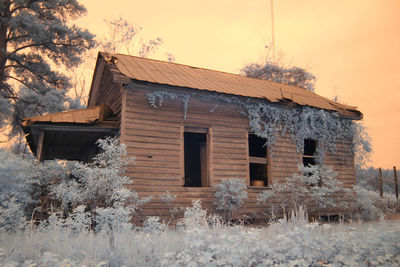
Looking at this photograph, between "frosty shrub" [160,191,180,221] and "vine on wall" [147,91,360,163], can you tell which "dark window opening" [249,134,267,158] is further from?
"frosty shrub" [160,191,180,221]

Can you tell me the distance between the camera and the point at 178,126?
1044cm

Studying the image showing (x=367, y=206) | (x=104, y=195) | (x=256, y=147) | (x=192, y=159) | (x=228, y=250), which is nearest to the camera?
(x=228, y=250)

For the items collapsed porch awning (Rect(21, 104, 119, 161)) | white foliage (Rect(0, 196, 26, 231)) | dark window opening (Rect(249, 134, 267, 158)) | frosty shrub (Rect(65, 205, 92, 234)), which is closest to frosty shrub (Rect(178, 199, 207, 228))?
frosty shrub (Rect(65, 205, 92, 234))

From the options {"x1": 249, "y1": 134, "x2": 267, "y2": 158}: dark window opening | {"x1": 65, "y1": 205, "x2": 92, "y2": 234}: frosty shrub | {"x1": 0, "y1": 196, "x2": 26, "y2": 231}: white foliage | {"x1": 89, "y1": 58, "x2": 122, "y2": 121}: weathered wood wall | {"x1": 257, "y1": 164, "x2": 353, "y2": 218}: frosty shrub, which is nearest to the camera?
{"x1": 65, "y1": 205, "x2": 92, "y2": 234}: frosty shrub

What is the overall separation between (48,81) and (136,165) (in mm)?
11620

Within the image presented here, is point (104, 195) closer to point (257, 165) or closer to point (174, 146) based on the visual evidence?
point (174, 146)

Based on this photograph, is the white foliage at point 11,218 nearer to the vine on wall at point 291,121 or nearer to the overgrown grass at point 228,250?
the overgrown grass at point 228,250

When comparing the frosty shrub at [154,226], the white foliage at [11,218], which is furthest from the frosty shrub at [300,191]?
the white foliage at [11,218]

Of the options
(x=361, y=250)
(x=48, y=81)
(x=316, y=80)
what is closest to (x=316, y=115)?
(x=361, y=250)

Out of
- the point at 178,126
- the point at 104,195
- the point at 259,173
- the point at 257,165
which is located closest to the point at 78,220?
the point at 104,195

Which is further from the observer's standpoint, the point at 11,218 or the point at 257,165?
the point at 257,165

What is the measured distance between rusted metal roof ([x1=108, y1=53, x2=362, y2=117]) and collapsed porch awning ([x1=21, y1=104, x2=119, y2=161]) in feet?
5.29

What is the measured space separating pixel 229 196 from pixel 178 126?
2.58 metres

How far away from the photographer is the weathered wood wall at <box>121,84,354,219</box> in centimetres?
966
